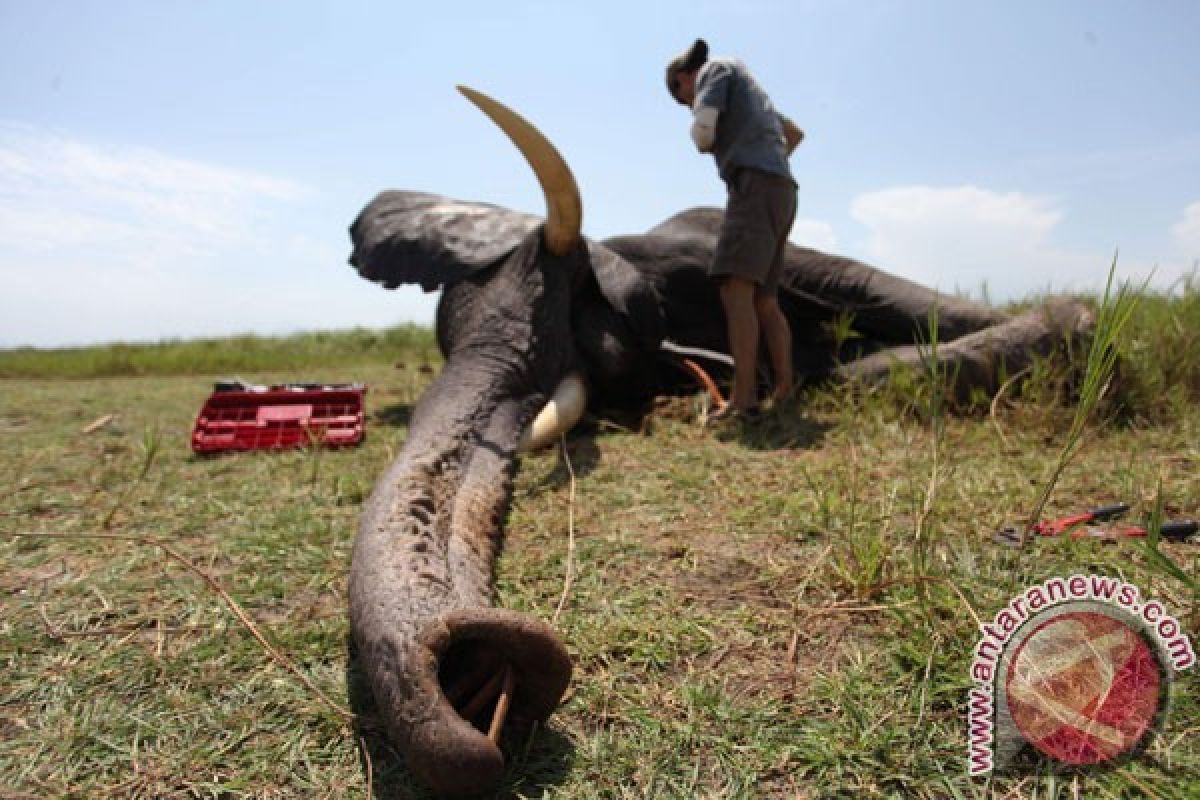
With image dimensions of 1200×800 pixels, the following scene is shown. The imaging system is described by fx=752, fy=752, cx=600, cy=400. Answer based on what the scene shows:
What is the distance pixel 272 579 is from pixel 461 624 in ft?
3.00

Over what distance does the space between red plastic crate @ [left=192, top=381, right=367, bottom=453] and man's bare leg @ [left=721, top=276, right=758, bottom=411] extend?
1.82m

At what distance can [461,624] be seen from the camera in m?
1.17

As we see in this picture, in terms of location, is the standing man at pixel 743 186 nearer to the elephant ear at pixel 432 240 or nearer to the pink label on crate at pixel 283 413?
the elephant ear at pixel 432 240

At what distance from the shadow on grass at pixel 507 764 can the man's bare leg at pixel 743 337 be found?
263 cm

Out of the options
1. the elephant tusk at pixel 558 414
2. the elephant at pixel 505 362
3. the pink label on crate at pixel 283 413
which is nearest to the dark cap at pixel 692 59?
the elephant at pixel 505 362

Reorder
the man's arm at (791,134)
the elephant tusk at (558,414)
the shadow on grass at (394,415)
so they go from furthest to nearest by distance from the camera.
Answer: the man's arm at (791,134), the shadow on grass at (394,415), the elephant tusk at (558,414)

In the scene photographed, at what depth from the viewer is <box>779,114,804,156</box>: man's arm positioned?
14.1 feet

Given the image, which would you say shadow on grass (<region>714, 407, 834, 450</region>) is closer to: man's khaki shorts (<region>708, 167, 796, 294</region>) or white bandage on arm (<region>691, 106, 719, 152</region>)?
man's khaki shorts (<region>708, 167, 796, 294</region>)

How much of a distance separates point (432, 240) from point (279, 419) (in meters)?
1.11

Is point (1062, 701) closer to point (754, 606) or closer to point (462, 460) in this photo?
point (754, 606)

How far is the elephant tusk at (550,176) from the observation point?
3160mm

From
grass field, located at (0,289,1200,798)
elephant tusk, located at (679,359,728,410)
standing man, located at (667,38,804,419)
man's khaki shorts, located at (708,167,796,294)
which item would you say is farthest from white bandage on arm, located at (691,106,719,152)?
grass field, located at (0,289,1200,798)

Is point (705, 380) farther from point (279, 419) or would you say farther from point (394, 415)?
point (279, 419)

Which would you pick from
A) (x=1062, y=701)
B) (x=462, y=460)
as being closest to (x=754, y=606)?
(x=1062, y=701)
